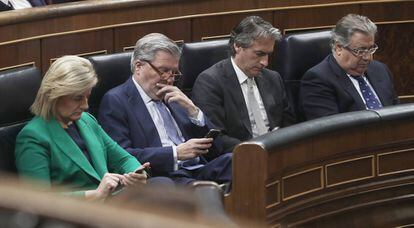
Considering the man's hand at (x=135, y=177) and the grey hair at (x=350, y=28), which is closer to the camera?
the man's hand at (x=135, y=177)

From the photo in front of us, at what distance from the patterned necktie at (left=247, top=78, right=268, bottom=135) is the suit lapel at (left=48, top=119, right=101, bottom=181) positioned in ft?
1.73

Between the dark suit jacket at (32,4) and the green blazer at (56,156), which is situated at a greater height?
the dark suit jacket at (32,4)

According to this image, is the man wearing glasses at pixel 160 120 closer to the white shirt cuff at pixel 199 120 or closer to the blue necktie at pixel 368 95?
the white shirt cuff at pixel 199 120

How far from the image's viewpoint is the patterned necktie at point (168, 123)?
1.96m

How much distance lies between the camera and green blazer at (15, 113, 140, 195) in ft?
5.45

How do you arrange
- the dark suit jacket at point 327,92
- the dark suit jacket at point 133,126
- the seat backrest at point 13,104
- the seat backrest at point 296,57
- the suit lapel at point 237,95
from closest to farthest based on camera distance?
the seat backrest at point 13,104
the dark suit jacket at point 133,126
the suit lapel at point 237,95
the dark suit jacket at point 327,92
the seat backrest at point 296,57

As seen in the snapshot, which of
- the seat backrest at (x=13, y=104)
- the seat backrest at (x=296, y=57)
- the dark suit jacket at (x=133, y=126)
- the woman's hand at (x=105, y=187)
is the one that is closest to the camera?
the woman's hand at (x=105, y=187)

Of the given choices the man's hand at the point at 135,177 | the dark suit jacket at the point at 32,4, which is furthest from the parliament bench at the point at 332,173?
the dark suit jacket at the point at 32,4

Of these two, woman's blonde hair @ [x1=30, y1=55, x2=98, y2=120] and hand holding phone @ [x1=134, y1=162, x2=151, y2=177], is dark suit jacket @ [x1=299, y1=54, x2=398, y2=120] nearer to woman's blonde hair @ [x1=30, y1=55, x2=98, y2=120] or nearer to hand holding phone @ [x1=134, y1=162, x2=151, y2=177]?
hand holding phone @ [x1=134, y1=162, x2=151, y2=177]

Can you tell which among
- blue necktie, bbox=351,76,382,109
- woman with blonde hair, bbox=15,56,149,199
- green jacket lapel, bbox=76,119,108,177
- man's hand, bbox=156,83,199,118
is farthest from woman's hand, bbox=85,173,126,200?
blue necktie, bbox=351,76,382,109

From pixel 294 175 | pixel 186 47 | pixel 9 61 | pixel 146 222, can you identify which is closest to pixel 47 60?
pixel 9 61

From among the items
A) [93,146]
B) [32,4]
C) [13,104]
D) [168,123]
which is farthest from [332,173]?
[32,4]

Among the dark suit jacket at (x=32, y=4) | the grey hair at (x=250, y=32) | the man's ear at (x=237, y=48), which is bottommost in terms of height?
the man's ear at (x=237, y=48)

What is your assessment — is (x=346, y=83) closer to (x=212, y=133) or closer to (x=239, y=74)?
(x=239, y=74)
